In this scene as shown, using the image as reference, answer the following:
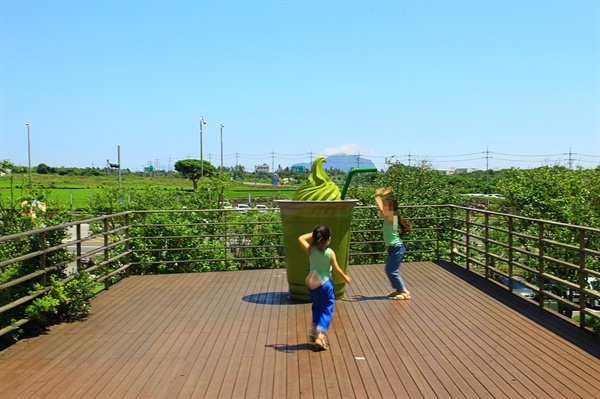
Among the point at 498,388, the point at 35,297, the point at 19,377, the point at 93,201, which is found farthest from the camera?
the point at 93,201

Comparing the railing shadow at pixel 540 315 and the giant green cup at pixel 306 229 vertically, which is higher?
the giant green cup at pixel 306 229

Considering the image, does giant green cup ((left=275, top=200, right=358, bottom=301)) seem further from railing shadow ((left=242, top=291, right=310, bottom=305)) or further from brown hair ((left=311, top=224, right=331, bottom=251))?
brown hair ((left=311, top=224, right=331, bottom=251))

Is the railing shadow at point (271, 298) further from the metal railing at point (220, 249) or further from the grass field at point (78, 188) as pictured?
the grass field at point (78, 188)

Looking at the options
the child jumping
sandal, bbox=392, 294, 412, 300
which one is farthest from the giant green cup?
the child jumping

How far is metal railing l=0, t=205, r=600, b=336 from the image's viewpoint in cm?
672

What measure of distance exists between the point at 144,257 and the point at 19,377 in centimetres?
727

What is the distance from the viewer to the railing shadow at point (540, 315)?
A: 6058 millimetres

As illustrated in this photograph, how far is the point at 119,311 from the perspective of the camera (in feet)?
25.7

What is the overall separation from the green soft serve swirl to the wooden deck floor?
60.7 inches

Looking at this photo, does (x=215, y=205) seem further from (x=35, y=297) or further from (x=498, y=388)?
(x=498, y=388)

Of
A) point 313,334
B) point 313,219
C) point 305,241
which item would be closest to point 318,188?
point 313,219

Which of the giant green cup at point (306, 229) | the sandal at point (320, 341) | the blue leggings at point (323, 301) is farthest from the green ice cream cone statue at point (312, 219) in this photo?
the sandal at point (320, 341)

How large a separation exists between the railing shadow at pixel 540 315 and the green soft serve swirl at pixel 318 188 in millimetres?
2851

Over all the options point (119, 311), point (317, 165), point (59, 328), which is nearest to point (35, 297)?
point (59, 328)
